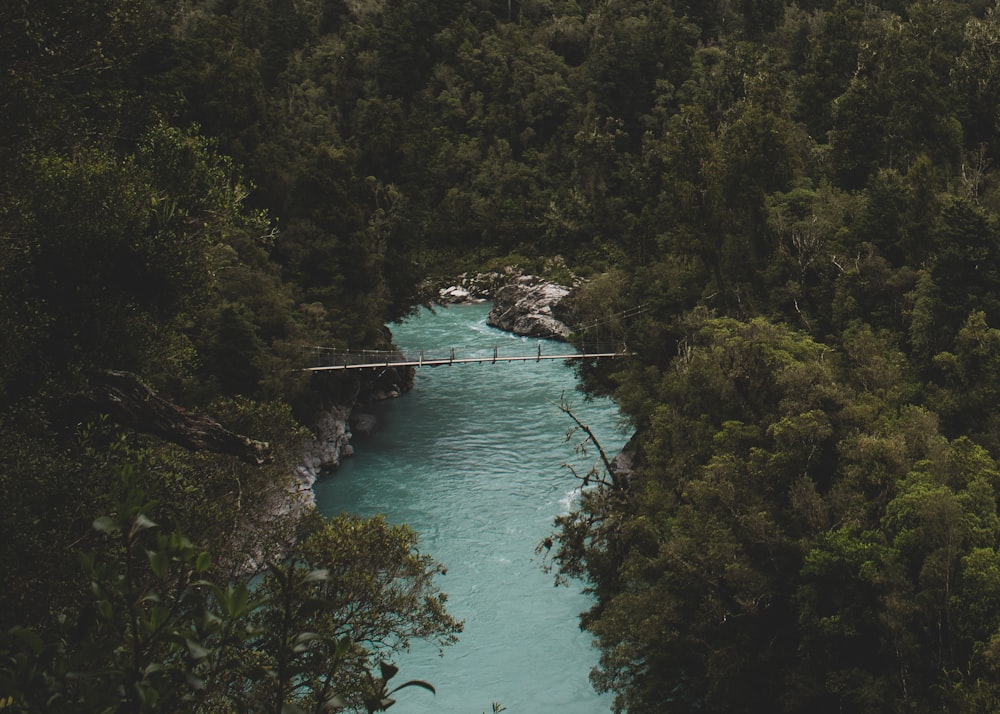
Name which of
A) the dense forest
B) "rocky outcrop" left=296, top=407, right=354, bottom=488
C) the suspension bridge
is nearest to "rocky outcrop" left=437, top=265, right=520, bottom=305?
the dense forest

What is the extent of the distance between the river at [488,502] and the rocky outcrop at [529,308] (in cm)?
134

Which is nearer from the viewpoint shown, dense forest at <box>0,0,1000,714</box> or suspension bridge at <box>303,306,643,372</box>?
dense forest at <box>0,0,1000,714</box>

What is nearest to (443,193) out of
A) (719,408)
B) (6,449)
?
(719,408)

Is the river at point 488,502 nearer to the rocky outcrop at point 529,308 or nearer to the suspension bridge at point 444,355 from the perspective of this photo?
the rocky outcrop at point 529,308

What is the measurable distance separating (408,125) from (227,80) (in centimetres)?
2143

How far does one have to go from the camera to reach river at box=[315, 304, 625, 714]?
15156 mm

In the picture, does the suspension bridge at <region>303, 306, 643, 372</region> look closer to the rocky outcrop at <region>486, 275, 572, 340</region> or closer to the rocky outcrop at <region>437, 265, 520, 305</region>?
the rocky outcrop at <region>486, 275, 572, 340</region>

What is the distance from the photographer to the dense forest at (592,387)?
22.3 ft

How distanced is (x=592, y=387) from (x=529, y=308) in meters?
11.8

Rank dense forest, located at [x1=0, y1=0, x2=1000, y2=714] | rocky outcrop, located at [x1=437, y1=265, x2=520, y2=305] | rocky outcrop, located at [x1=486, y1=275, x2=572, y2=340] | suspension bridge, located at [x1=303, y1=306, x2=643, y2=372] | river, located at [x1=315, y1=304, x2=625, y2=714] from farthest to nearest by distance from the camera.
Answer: rocky outcrop, located at [x1=437, y1=265, x2=520, y2=305] < rocky outcrop, located at [x1=486, y1=275, x2=572, y2=340] < suspension bridge, located at [x1=303, y1=306, x2=643, y2=372] < river, located at [x1=315, y1=304, x2=625, y2=714] < dense forest, located at [x1=0, y1=0, x2=1000, y2=714]

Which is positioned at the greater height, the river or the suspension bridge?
the suspension bridge

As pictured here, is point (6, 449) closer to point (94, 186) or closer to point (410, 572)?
point (94, 186)

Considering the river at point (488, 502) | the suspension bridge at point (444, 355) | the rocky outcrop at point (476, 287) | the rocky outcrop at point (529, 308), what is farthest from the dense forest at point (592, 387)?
the rocky outcrop at point (476, 287)

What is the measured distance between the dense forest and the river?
77 cm
